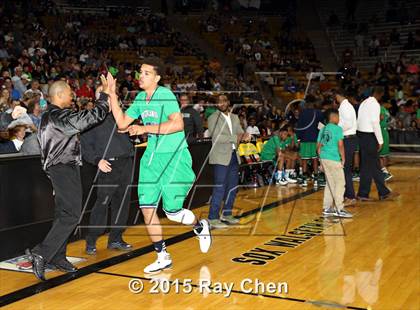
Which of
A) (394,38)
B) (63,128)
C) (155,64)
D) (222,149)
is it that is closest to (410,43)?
(394,38)

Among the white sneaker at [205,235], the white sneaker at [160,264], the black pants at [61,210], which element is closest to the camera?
the black pants at [61,210]

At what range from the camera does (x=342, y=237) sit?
633 cm

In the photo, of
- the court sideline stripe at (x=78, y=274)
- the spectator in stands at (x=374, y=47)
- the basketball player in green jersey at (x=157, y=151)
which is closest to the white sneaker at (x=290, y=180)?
the court sideline stripe at (x=78, y=274)

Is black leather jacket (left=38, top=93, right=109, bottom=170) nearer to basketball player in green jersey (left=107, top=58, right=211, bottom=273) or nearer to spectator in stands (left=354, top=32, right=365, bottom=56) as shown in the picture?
basketball player in green jersey (left=107, top=58, right=211, bottom=273)

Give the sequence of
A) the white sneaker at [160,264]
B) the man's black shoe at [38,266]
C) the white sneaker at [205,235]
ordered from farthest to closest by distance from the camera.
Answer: the white sneaker at [205,235] < the white sneaker at [160,264] < the man's black shoe at [38,266]

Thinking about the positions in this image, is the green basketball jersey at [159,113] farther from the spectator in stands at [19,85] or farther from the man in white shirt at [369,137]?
the spectator in stands at [19,85]

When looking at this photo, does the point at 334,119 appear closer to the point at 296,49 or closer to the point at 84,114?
the point at 84,114

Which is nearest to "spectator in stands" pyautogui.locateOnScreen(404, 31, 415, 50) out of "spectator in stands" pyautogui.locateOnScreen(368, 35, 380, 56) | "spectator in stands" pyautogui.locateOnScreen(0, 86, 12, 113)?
"spectator in stands" pyautogui.locateOnScreen(368, 35, 380, 56)

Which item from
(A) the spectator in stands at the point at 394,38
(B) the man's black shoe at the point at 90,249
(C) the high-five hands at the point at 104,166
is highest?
(A) the spectator in stands at the point at 394,38

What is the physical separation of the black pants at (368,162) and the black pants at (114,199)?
423 centimetres

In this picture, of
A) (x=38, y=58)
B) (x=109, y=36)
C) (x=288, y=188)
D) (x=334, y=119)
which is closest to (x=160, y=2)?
(x=109, y=36)

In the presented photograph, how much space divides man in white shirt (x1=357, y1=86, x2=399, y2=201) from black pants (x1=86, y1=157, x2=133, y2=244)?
13.8 ft

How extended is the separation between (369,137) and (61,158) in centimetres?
538

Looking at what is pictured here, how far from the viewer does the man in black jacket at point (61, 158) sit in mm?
4629
